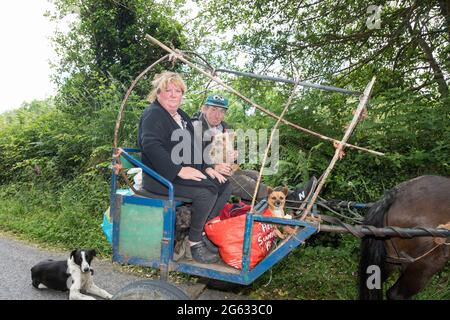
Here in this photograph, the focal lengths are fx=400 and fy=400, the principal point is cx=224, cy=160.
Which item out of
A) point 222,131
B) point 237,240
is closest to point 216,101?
point 222,131

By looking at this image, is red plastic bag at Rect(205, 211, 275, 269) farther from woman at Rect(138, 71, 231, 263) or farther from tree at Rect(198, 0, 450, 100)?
tree at Rect(198, 0, 450, 100)

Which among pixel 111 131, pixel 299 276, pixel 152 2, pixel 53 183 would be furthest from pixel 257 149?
pixel 152 2

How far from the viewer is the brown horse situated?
3469 millimetres

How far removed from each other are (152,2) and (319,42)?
4424 millimetres

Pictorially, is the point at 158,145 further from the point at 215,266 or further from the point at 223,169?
the point at 215,266

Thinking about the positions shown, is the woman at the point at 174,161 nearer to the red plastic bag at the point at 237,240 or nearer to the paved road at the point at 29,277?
the red plastic bag at the point at 237,240

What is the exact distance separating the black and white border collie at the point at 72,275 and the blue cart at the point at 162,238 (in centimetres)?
95

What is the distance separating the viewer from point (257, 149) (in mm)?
6492

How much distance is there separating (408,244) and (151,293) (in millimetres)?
2275

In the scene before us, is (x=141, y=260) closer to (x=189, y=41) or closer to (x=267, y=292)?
(x=267, y=292)

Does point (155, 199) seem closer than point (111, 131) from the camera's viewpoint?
Yes

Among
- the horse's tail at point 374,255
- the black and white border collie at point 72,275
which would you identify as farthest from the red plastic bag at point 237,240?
the black and white border collie at point 72,275

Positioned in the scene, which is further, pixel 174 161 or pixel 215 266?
pixel 174 161

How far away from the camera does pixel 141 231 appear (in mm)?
3330
